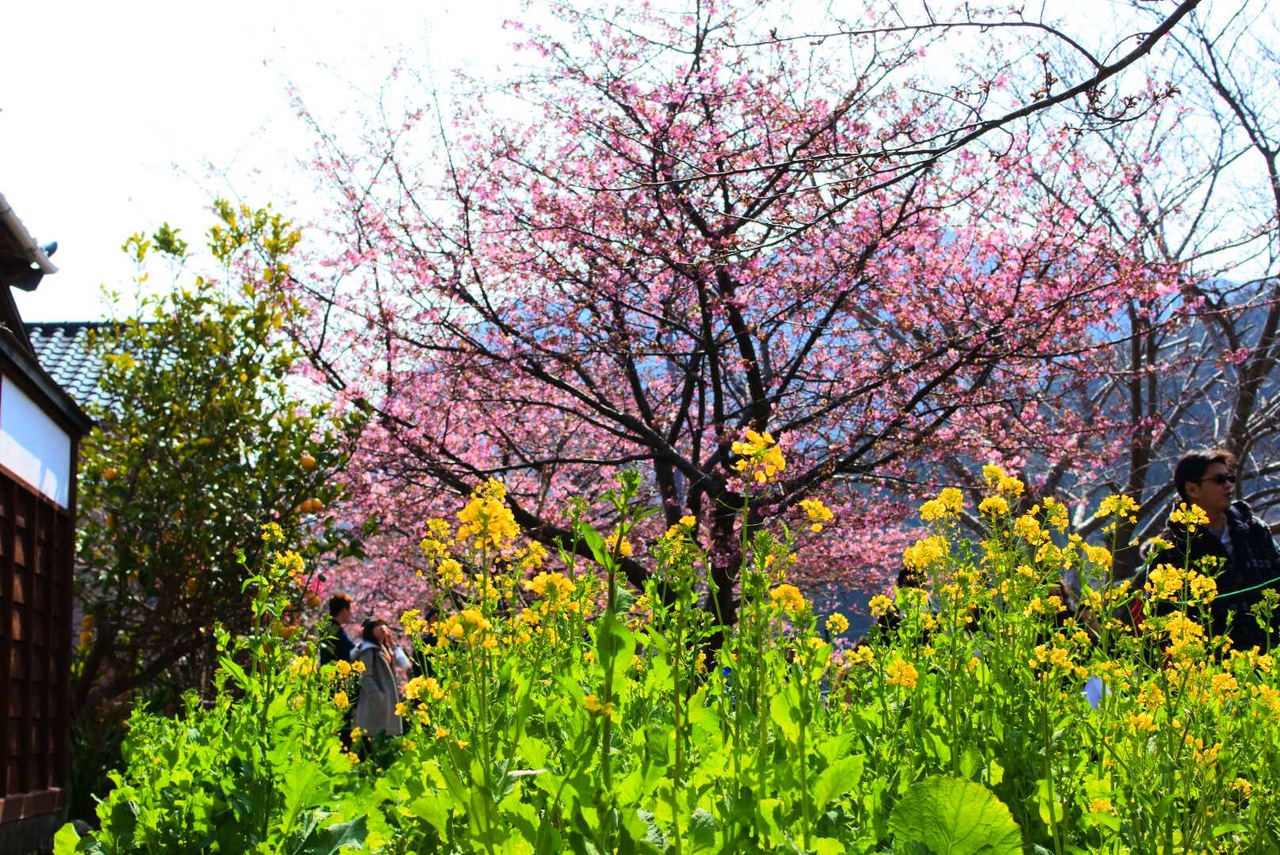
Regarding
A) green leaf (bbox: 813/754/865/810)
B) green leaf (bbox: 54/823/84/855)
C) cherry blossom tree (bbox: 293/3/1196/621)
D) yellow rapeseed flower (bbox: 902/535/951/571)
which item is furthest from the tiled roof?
green leaf (bbox: 813/754/865/810)

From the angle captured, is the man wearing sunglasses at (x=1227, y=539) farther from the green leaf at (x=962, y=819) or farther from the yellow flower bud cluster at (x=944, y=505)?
the green leaf at (x=962, y=819)

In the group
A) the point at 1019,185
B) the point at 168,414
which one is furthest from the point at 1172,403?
the point at 168,414

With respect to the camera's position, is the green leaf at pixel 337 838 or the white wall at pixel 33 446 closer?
the green leaf at pixel 337 838

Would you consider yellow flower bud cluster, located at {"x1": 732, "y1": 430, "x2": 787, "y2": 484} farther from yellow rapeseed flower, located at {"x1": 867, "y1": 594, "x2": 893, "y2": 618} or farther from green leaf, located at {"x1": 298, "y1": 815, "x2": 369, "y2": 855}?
yellow rapeseed flower, located at {"x1": 867, "y1": 594, "x2": 893, "y2": 618}

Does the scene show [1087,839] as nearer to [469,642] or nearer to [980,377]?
[469,642]

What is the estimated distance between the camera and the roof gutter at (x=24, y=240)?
→ 682 centimetres

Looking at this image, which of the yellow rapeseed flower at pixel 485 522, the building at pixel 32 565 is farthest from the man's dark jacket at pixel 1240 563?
the building at pixel 32 565

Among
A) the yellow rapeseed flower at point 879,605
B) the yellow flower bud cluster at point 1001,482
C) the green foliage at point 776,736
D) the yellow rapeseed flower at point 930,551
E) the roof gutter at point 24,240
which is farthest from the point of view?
the roof gutter at point 24,240

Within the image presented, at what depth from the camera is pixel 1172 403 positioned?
16688 millimetres

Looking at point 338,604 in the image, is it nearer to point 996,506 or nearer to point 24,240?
point 24,240

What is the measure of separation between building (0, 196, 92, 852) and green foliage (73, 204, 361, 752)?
2.75 feet

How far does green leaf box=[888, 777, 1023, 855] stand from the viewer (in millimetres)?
1439

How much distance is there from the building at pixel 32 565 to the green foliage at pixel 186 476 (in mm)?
838

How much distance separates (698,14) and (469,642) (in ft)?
31.2
